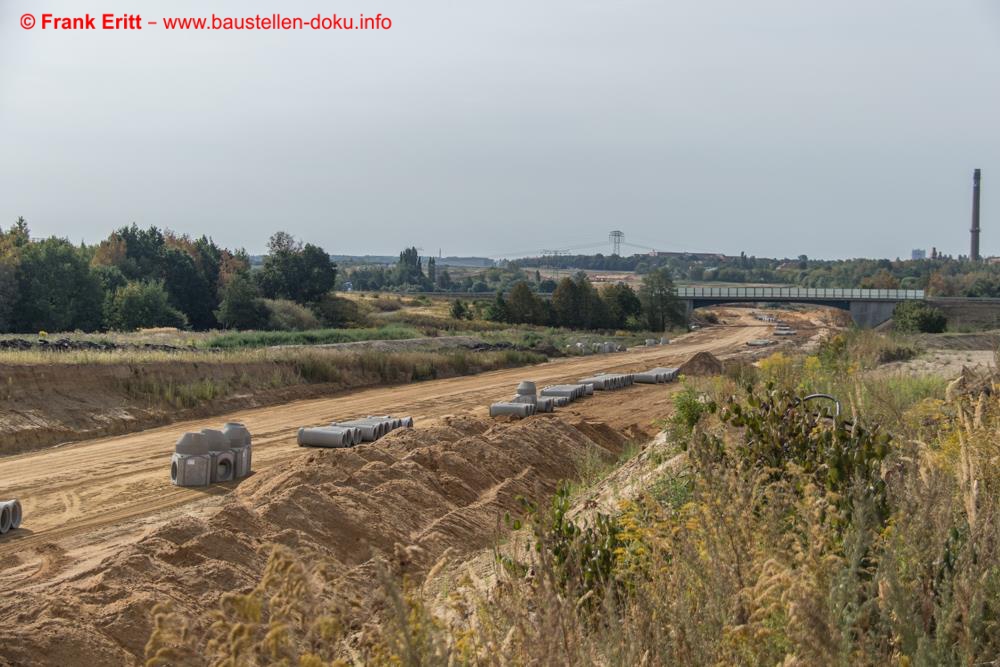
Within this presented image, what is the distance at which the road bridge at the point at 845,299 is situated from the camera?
90.4 metres

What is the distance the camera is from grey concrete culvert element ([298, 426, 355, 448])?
21.8 m

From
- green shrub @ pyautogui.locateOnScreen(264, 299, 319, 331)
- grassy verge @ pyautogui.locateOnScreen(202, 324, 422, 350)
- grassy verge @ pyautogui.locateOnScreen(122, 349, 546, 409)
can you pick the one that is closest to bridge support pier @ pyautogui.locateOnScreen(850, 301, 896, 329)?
grassy verge @ pyautogui.locateOnScreen(202, 324, 422, 350)

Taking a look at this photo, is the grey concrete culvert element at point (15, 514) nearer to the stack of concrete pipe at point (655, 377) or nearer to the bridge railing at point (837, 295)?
the stack of concrete pipe at point (655, 377)

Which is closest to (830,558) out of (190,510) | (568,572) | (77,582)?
(568,572)

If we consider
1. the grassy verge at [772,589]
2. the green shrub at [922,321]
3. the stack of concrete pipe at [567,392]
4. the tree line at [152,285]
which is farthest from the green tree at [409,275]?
the grassy verge at [772,589]

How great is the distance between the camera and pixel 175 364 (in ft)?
99.5

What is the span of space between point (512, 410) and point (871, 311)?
73323 mm

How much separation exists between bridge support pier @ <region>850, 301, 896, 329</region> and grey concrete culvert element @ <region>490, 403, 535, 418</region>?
71.0 meters

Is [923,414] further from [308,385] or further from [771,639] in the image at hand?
[308,385]

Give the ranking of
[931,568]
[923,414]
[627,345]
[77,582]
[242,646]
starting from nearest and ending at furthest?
[242,646]
[931,568]
[77,582]
[923,414]
[627,345]

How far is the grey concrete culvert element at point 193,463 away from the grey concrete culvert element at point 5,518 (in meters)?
3.57

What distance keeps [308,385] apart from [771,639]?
29.6m

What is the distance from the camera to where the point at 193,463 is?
58.0 ft

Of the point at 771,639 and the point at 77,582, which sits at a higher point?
the point at 771,639
